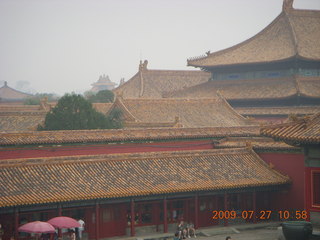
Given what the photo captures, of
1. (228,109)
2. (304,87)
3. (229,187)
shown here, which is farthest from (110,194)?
(304,87)

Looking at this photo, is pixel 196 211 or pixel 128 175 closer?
pixel 128 175

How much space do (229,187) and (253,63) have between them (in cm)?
3099

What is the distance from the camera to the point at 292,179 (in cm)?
4131

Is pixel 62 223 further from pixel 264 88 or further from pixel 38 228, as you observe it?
pixel 264 88

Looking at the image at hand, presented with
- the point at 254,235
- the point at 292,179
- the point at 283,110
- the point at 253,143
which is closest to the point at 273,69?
the point at 283,110

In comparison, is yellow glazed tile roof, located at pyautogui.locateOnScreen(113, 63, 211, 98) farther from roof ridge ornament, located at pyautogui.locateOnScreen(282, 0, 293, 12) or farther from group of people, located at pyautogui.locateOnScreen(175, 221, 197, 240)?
group of people, located at pyautogui.locateOnScreen(175, 221, 197, 240)

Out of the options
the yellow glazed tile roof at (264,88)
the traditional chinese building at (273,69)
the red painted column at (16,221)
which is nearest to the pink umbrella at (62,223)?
the red painted column at (16,221)

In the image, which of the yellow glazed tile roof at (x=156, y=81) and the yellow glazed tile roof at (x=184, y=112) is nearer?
the yellow glazed tile roof at (x=184, y=112)

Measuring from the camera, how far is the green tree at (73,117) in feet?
183

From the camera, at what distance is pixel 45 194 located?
3419 cm
